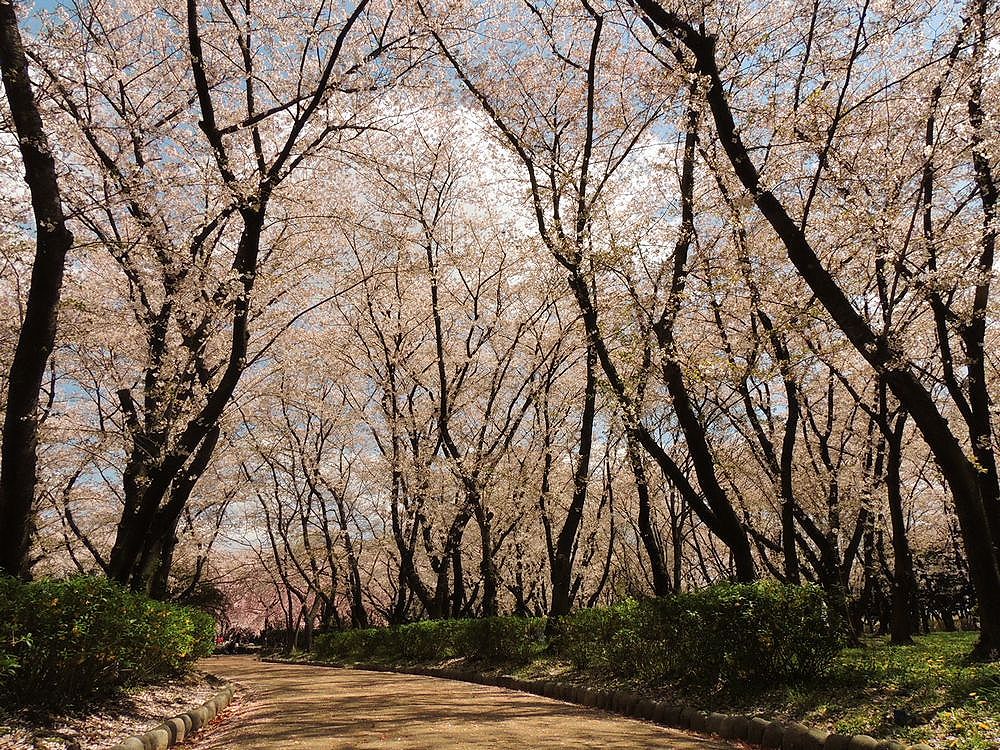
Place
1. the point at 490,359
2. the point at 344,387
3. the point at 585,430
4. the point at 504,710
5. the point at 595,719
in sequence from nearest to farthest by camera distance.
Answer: the point at 595,719 < the point at 504,710 < the point at 585,430 < the point at 490,359 < the point at 344,387

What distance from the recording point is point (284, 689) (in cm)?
1165

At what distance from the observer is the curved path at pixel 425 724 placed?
5.55 m

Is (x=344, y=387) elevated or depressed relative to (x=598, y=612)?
elevated

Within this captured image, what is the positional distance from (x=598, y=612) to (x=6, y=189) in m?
10.9

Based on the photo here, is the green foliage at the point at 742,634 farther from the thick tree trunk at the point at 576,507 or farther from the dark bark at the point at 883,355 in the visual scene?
the thick tree trunk at the point at 576,507

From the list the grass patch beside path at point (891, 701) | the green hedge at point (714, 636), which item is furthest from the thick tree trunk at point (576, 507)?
the grass patch beside path at point (891, 701)

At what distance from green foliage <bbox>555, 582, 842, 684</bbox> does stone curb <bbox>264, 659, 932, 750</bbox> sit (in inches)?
21.2

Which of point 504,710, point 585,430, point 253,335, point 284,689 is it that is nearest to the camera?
point 504,710

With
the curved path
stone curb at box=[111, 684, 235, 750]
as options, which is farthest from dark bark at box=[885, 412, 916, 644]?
stone curb at box=[111, 684, 235, 750]

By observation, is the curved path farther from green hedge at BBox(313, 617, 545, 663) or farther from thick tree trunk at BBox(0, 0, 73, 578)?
green hedge at BBox(313, 617, 545, 663)

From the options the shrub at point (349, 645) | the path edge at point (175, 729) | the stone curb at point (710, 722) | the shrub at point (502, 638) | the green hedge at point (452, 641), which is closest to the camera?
the stone curb at point (710, 722)

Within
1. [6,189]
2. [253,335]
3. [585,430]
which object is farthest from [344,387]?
[6,189]

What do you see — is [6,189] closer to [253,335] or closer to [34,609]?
[253,335]

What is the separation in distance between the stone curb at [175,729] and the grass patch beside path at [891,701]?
187 inches
